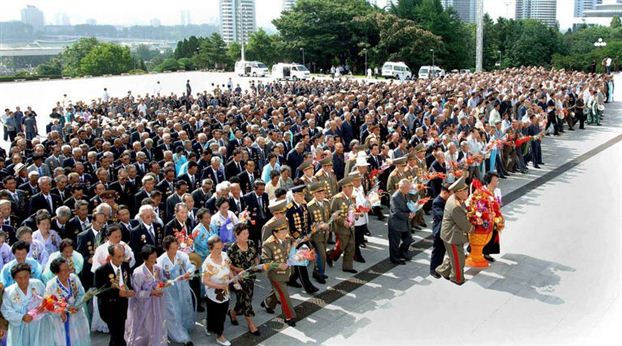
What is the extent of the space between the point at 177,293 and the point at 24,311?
169 cm

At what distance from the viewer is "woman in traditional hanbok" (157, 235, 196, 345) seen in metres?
6.47

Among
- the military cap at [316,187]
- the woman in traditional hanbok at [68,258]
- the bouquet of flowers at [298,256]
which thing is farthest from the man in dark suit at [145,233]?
the military cap at [316,187]

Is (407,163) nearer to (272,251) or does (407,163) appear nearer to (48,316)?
(272,251)

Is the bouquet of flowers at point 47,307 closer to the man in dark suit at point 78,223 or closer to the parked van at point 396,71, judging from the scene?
the man in dark suit at point 78,223

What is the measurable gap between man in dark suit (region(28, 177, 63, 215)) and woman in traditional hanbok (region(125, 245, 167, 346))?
3.21 metres

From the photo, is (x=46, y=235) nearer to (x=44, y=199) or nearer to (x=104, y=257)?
(x=104, y=257)

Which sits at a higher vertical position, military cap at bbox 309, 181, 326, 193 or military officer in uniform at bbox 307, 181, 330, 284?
military cap at bbox 309, 181, 326, 193

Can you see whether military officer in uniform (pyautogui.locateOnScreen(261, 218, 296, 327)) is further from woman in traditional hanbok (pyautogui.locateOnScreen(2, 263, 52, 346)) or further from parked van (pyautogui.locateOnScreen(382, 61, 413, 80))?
parked van (pyautogui.locateOnScreen(382, 61, 413, 80))

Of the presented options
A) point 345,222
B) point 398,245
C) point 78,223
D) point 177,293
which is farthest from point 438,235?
point 78,223

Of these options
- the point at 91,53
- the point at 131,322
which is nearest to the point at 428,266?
the point at 131,322

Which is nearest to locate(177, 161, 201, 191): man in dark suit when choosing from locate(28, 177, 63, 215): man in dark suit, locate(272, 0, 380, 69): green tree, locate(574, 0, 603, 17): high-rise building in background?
locate(28, 177, 63, 215): man in dark suit

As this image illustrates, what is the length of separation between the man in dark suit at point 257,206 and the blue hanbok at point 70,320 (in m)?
3.13

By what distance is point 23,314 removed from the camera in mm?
5617

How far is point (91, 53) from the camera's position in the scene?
267 ft
